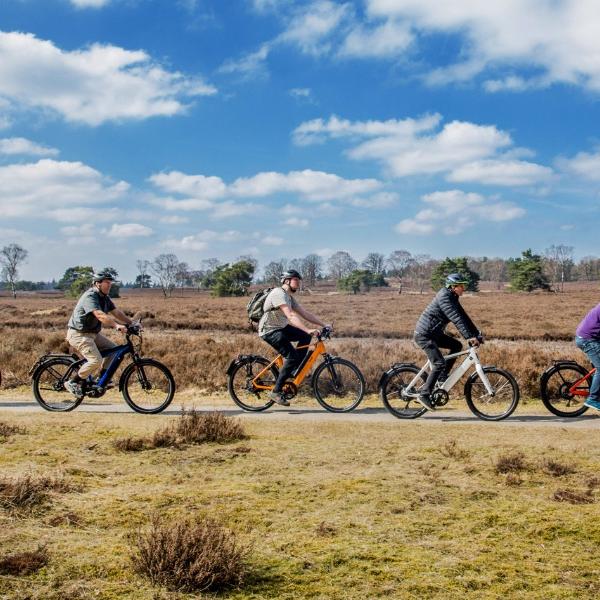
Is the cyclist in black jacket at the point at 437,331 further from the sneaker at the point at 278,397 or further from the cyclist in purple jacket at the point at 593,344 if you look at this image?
the sneaker at the point at 278,397

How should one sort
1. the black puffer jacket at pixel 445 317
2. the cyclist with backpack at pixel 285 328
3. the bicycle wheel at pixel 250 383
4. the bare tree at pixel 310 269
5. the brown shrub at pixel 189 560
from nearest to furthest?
1. the brown shrub at pixel 189 560
2. the black puffer jacket at pixel 445 317
3. the cyclist with backpack at pixel 285 328
4. the bicycle wheel at pixel 250 383
5. the bare tree at pixel 310 269

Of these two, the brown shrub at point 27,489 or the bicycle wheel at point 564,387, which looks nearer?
the brown shrub at point 27,489

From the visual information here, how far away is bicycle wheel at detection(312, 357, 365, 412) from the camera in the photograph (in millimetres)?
10695

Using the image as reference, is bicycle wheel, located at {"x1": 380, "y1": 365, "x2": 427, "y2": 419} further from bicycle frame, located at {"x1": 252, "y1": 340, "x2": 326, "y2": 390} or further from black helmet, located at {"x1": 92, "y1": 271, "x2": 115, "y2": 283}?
black helmet, located at {"x1": 92, "y1": 271, "x2": 115, "y2": 283}

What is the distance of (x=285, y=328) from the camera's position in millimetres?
10375

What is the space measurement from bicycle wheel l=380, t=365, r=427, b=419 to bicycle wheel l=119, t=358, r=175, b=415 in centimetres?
362

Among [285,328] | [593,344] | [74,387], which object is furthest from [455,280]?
[74,387]

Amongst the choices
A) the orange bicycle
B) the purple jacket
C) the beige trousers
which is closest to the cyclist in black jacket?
the orange bicycle

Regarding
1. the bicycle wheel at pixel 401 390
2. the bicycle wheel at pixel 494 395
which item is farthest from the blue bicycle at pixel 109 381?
the bicycle wheel at pixel 494 395

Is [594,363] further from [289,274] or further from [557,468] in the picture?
[289,274]

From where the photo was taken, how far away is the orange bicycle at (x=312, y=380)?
10594 millimetres

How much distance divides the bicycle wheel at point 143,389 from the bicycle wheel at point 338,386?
2.53m

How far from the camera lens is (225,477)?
21.1 ft

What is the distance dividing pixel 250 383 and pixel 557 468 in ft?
18.2
